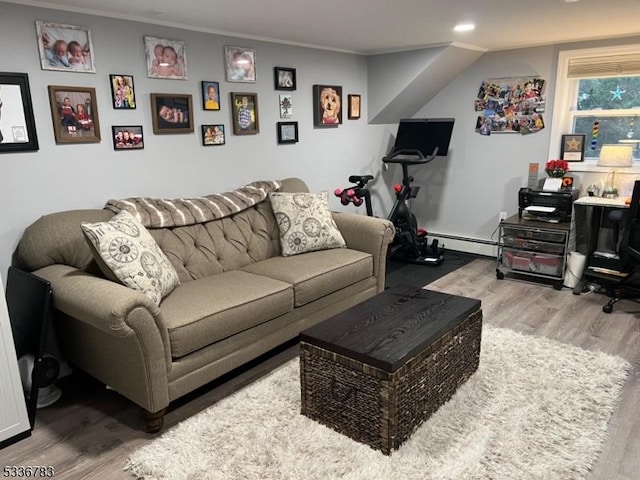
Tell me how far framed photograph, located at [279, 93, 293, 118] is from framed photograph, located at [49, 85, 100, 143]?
1544 mm

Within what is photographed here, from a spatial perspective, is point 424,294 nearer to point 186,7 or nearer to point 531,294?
point 531,294

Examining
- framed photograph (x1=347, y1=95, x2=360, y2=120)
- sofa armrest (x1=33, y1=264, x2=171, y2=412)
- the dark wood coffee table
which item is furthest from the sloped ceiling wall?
sofa armrest (x1=33, y1=264, x2=171, y2=412)

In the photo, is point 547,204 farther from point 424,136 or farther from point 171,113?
point 171,113

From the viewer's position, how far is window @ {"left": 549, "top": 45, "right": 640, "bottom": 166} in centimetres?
402

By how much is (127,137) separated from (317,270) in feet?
4.76

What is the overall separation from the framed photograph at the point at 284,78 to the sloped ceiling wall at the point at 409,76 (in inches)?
40.8

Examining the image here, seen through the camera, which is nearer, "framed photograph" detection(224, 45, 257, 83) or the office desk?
"framed photograph" detection(224, 45, 257, 83)

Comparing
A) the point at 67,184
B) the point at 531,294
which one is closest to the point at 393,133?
the point at 531,294

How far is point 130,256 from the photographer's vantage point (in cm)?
238

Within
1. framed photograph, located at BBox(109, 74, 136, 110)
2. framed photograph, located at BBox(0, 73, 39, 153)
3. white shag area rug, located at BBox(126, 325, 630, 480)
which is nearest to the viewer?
white shag area rug, located at BBox(126, 325, 630, 480)

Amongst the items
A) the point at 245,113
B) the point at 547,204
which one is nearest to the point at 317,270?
the point at 245,113

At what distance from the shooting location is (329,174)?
452 centimetres

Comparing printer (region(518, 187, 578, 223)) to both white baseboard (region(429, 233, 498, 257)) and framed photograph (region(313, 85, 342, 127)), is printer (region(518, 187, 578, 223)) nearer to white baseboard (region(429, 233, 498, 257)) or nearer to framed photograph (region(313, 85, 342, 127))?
white baseboard (region(429, 233, 498, 257))

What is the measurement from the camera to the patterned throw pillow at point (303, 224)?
341 centimetres
